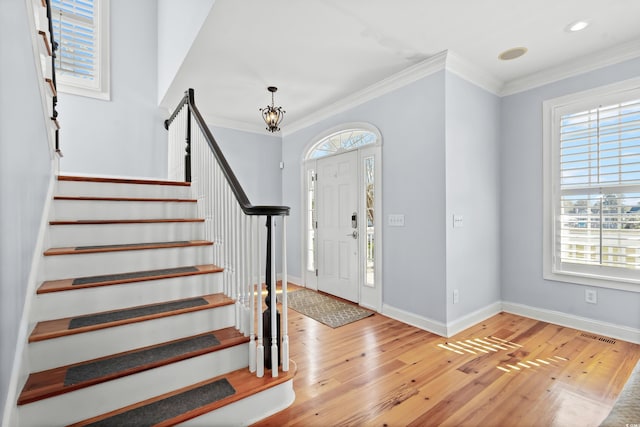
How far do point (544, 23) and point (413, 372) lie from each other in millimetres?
2900

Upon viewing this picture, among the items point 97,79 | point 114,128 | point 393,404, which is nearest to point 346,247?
point 393,404

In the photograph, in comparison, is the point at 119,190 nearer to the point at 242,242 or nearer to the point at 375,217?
the point at 242,242

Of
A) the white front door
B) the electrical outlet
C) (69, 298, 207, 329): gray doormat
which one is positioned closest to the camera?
(69, 298, 207, 329): gray doormat

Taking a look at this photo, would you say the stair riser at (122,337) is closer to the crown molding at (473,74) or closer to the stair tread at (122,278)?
the stair tread at (122,278)

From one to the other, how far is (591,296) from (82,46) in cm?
649

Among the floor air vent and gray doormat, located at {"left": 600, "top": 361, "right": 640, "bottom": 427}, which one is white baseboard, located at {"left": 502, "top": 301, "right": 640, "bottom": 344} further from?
gray doormat, located at {"left": 600, "top": 361, "right": 640, "bottom": 427}

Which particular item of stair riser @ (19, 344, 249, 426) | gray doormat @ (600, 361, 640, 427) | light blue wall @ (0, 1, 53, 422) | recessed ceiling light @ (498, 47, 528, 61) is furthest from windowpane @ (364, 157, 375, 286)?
light blue wall @ (0, 1, 53, 422)

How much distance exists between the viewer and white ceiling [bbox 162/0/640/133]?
2.30m

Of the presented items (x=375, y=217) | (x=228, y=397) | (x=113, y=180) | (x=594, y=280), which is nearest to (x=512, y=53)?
(x=375, y=217)

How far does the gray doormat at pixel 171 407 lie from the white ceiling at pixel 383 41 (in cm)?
256

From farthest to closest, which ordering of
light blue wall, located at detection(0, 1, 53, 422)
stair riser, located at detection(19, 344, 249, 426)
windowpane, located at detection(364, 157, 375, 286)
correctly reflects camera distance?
windowpane, located at detection(364, 157, 375, 286) → stair riser, located at detection(19, 344, 249, 426) → light blue wall, located at detection(0, 1, 53, 422)

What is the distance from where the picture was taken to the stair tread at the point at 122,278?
5.84 ft

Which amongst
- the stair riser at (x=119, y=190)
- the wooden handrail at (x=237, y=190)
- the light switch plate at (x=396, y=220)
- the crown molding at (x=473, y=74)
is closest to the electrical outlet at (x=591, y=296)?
the light switch plate at (x=396, y=220)

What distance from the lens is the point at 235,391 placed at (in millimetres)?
1687
